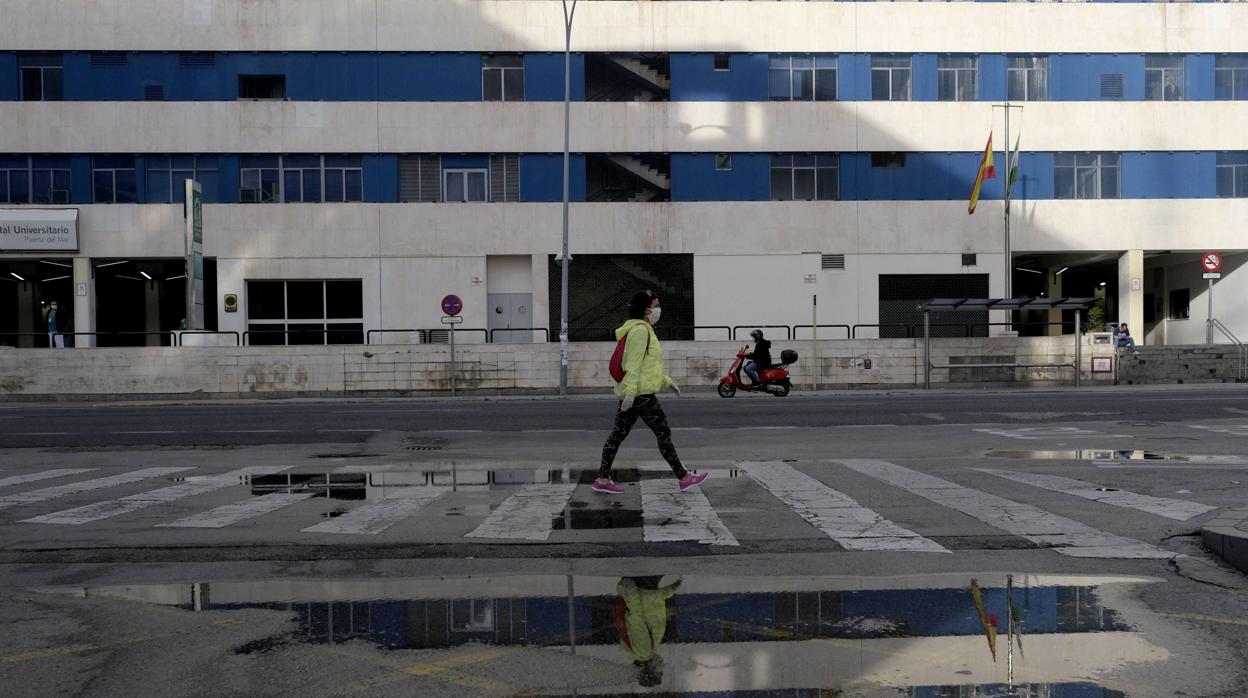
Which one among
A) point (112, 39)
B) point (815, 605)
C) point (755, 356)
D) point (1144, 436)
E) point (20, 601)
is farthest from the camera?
point (112, 39)

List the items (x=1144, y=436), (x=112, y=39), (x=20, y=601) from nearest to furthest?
1. (x=20, y=601)
2. (x=1144, y=436)
3. (x=112, y=39)

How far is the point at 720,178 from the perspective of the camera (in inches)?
1582

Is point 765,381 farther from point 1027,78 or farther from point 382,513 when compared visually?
point 382,513

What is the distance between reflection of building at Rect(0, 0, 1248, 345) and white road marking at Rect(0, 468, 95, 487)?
2576 centimetres

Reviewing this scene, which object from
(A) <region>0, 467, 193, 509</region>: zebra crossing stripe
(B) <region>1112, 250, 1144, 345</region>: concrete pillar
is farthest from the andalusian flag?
(A) <region>0, 467, 193, 509</region>: zebra crossing stripe

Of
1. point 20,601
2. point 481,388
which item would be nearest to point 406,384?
point 481,388

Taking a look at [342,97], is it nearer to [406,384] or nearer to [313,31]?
[313,31]

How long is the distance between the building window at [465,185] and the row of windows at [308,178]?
35 mm

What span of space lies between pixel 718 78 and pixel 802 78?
3.06m

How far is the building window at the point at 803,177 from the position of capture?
40.3 metres

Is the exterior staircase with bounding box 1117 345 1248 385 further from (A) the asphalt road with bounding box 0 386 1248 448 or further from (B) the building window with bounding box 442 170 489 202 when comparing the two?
(B) the building window with bounding box 442 170 489 202

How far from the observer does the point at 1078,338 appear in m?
33.1

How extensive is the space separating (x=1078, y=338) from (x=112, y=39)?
33241 millimetres

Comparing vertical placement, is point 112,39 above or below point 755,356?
above
